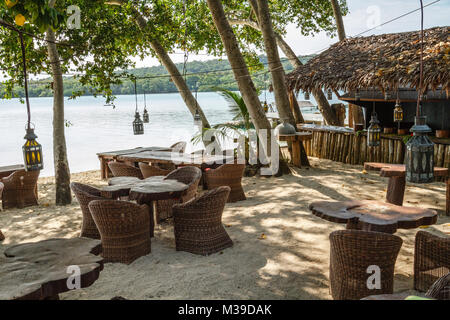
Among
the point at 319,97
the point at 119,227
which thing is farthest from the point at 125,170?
the point at 319,97

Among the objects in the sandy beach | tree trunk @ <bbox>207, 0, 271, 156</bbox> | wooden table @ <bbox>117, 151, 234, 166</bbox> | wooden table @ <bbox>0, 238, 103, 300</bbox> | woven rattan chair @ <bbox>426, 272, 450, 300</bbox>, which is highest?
tree trunk @ <bbox>207, 0, 271, 156</bbox>

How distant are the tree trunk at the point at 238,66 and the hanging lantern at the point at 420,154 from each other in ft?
21.3

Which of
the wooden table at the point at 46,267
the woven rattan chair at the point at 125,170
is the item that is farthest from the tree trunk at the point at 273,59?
the wooden table at the point at 46,267

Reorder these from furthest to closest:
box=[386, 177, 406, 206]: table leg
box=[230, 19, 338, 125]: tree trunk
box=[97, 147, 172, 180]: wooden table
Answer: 1. box=[230, 19, 338, 125]: tree trunk
2. box=[97, 147, 172, 180]: wooden table
3. box=[386, 177, 406, 206]: table leg

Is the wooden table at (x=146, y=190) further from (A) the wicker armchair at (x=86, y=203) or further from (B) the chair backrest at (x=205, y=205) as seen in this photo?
(B) the chair backrest at (x=205, y=205)

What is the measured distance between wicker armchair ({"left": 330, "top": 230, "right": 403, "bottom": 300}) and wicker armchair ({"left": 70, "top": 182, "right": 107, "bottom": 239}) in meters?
3.07

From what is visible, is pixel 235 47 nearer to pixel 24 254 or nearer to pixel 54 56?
pixel 54 56

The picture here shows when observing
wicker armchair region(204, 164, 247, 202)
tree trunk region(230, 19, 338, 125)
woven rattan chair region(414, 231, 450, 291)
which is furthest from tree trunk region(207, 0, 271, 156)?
woven rattan chair region(414, 231, 450, 291)

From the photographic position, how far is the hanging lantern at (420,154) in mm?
2895

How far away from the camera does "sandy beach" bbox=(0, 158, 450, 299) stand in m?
4.04

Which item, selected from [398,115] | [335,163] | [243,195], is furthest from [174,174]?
[335,163]

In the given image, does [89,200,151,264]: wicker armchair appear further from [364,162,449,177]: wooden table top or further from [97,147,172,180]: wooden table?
[97,147,172,180]: wooden table

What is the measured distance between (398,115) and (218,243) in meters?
3.87

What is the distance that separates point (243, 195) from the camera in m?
7.71
